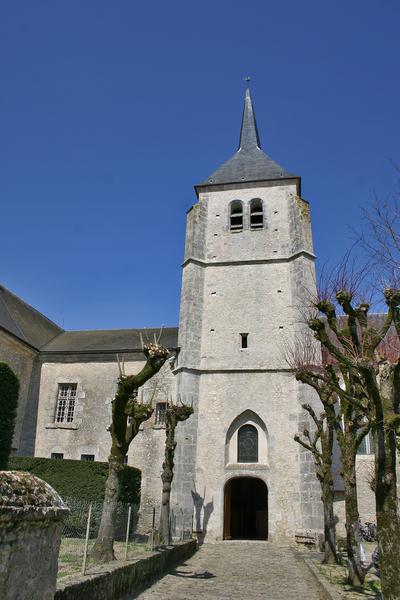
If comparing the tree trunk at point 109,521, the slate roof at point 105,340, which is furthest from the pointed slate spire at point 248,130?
the tree trunk at point 109,521

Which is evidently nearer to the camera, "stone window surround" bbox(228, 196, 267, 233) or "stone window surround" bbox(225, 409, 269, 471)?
"stone window surround" bbox(225, 409, 269, 471)

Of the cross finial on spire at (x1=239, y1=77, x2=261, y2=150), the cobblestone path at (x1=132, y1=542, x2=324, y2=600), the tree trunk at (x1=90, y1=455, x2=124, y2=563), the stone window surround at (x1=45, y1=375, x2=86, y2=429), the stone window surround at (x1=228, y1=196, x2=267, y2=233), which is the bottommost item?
the cobblestone path at (x1=132, y1=542, x2=324, y2=600)

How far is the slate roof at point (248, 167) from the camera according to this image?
71.2ft

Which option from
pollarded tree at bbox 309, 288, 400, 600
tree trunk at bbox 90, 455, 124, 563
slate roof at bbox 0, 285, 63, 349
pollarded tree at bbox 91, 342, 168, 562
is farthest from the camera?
slate roof at bbox 0, 285, 63, 349

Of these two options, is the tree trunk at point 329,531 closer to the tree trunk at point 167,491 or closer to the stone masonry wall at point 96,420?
A: the tree trunk at point 167,491

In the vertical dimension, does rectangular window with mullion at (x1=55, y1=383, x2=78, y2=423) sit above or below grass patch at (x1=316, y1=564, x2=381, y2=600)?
above

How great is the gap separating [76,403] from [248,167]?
45.4 ft

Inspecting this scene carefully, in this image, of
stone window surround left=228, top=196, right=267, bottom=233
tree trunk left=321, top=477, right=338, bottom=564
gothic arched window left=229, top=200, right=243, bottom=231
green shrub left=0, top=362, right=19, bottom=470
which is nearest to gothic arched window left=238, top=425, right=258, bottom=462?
tree trunk left=321, top=477, right=338, bottom=564

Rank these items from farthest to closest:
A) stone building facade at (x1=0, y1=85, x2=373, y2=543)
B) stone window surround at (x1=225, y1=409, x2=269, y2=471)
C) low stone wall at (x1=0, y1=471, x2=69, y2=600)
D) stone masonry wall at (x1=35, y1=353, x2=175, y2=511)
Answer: stone masonry wall at (x1=35, y1=353, x2=175, y2=511) → stone window surround at (x1=225, y1=409, x2=269, y2=471) → stone building facade at (x1=0, y1=85, x2=373, y2=543) → low stone wall at (x1=0, y1=471, x2=69, y2=600)

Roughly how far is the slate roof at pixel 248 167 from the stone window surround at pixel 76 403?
10552 mm

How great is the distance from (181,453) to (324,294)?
9379mm

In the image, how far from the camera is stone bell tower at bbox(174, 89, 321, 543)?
50.6 feet

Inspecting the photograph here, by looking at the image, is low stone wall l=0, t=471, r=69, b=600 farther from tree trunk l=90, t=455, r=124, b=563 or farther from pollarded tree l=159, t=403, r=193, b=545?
pollarded tree l=159, t=403, r=193, b=545

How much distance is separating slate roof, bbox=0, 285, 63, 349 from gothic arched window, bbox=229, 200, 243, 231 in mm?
9907
